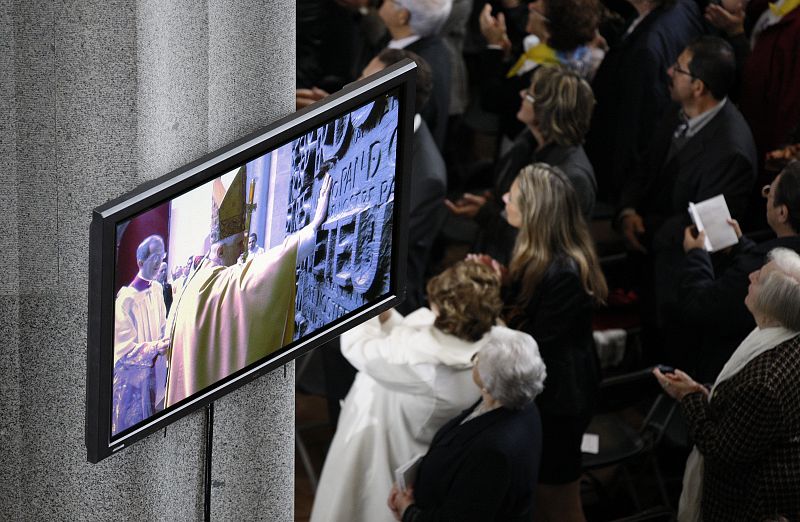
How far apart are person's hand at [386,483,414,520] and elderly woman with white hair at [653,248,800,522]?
990mm

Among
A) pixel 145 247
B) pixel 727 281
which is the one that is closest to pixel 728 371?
pixel 727 281

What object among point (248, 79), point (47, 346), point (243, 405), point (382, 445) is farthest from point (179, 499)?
point (382, 445)

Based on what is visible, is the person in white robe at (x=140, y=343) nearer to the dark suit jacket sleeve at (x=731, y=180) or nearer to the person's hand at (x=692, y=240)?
the person's hand at (x=692, y=240)

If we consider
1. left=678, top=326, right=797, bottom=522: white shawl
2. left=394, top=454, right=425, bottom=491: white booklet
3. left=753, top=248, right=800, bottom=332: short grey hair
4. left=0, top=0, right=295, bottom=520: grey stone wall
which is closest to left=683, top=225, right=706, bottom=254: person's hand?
left=678, top=326, right=797, bottom=522: white shawl

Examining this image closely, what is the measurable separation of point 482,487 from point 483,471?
0.05 meters

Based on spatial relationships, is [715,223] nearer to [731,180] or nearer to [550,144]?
[731,180]

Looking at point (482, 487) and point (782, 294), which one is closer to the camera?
point (482, 487)

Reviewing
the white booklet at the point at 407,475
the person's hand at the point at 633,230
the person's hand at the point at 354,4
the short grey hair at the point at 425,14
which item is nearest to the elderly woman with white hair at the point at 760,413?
the white booklet at the point at 407,475

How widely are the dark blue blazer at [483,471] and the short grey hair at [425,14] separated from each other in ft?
9.03

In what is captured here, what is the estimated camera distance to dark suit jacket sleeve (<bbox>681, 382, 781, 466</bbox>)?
3793 millimetres

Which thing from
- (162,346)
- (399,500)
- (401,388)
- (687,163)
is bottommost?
(399,500)

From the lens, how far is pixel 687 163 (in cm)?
542

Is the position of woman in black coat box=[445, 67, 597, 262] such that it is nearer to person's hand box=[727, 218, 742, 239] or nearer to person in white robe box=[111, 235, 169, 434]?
person's hand box=[727, 218, 742, 239]

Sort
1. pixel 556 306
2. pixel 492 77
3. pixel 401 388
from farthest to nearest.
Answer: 1. pixel 492 77
2. pixel 556 306
3. pixel 401 388
